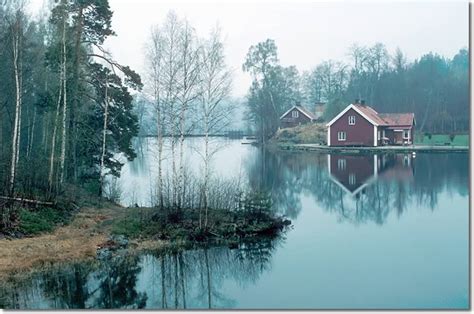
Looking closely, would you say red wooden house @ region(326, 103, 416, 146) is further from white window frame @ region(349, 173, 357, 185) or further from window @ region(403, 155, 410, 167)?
white window frame @ region(349, 173, 357, 185)

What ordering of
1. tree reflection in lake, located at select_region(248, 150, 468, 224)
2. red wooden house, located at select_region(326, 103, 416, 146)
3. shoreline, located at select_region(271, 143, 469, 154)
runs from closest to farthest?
tree reflection in lake, located at select_region(248, 150, 468, 224)
shoreline, located at select_region(271, 143, 469, 154)
red wooden house, located at select_region(326, 103, 416, 146)

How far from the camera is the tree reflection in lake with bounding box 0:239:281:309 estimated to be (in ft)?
22.2

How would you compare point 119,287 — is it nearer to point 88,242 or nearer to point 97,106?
point 88,242

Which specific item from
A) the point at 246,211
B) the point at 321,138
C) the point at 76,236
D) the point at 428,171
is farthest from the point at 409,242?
the point at 321,138

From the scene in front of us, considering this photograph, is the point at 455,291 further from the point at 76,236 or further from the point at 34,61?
the point at 34,61

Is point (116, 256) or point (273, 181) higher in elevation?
point (273, 181)

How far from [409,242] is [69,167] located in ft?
26.8

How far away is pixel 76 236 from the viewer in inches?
362

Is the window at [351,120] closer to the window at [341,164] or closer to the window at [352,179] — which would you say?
the window at [341,164]

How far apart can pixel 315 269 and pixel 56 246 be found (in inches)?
169

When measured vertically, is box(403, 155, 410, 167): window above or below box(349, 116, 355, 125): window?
below

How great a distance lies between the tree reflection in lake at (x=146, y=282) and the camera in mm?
6781

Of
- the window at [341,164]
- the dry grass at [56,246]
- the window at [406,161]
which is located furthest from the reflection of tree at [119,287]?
the window at [406,161]

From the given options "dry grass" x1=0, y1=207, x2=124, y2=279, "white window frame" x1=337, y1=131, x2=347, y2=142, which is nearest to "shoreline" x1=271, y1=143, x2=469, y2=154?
"white window frame" x1=337, y1=131, x2=347, y2=142
